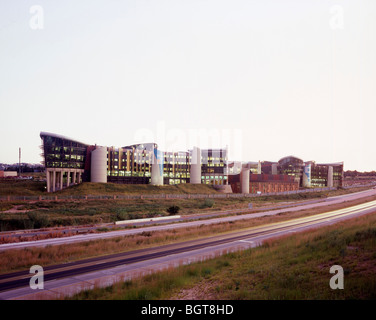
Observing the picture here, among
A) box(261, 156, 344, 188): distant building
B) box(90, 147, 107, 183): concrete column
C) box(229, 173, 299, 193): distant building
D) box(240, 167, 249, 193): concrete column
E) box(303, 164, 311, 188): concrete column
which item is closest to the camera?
box(90, 147, 107, 183): concrete column

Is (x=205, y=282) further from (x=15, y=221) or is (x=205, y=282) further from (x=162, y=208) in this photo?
(x=162, y=208)

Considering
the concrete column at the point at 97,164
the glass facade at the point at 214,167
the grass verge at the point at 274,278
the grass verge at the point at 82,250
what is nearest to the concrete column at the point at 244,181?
the glass facade at the point at 214,167

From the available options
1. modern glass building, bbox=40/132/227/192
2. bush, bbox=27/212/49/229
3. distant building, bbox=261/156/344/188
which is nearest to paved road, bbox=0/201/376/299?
bush, bbox=27/212/49/229

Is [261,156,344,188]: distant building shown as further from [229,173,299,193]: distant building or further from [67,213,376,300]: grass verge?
[67,213,376,300]: grass verge

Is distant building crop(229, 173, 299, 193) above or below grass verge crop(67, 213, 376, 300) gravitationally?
below

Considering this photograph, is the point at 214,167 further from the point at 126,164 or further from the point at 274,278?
the point at 274,278

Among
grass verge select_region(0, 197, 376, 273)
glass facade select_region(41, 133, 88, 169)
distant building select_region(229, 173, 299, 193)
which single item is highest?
glass facade select_region(41, 133, 88, 169)

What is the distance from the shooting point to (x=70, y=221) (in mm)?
45500

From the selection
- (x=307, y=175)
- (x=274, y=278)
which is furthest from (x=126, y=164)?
(x=307, y=175)

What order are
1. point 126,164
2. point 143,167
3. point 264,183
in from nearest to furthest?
1. point 126,164
2. point 143,167
3. point 264,183

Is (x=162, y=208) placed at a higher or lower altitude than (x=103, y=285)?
lower

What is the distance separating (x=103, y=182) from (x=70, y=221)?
49.6 meters

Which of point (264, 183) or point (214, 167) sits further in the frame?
point (214, 167)
